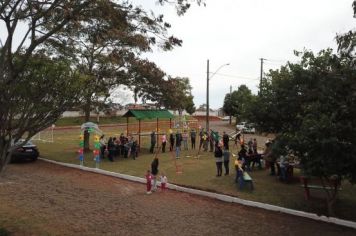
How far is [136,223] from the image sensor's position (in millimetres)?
13625

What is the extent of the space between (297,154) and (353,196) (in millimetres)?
4255

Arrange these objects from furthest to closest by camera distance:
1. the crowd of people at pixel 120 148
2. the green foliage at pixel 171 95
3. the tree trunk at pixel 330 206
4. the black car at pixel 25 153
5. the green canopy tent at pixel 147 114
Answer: the green canopy tent at pixel 147 114, the green foliage at pixel 171 95, the crowd of people at pixel 120 148, the black car at pixel 25 153, the tree trunk at pixel 330 206

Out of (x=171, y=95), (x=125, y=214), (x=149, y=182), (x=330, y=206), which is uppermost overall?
(x=171, y=95)

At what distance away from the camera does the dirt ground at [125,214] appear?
510 inches

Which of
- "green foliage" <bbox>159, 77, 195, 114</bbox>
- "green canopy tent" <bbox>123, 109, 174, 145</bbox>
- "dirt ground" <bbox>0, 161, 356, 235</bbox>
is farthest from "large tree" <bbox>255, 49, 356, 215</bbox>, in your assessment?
"green canopy tent" <bbox>123, 109, 174, 145</bbox>

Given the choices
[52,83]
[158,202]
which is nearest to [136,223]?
[158,202]

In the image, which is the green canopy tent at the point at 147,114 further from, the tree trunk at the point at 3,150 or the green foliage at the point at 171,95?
the tree trunk at the point at 3,150

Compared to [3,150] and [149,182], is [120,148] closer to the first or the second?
[149,182]

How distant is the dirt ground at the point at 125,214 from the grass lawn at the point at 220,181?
3.70 ft

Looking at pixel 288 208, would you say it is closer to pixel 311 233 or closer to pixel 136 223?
pixel 311 233

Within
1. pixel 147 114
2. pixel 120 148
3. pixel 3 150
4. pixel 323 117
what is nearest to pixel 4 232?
pixel 3 150

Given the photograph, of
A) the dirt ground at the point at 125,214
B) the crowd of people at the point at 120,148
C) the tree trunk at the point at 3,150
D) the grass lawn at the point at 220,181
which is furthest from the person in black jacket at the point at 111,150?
the tree trunk at the point at 3,150

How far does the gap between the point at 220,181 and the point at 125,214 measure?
229 inches

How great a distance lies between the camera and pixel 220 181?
1936 cm
